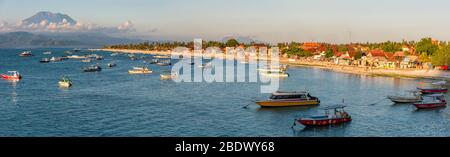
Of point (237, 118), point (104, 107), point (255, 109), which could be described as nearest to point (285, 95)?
point (255, 109)

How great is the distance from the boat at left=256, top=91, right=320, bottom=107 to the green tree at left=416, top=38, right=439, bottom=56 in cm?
5558

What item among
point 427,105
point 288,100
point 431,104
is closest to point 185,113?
point 288,100

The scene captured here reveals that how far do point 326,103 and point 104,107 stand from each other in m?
16.7

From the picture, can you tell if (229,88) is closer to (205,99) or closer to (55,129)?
(205,99)

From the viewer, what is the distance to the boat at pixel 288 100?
1278 inches

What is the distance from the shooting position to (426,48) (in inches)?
3199

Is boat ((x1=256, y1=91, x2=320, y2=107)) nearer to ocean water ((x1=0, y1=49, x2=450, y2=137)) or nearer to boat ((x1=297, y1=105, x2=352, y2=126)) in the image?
ocean water ((x1=0, y1=49, x2=450, y2=137))

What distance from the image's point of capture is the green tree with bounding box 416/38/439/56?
80.9 meters

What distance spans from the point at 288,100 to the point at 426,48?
190ft

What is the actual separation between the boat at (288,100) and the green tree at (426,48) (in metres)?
55.6

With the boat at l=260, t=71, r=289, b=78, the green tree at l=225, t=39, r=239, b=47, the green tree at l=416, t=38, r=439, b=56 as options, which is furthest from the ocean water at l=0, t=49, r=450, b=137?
the green tree at l=225, t=39, r=239, b=47

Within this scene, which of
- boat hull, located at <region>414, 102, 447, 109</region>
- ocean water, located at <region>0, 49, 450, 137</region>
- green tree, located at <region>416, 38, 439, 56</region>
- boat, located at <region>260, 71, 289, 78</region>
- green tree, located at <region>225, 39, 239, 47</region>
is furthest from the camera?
green tree, located at <region>225, 39, 239, 47</region>

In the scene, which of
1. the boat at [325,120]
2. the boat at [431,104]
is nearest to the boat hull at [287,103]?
the boat at [325,120]

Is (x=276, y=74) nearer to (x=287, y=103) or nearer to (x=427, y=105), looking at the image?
(x=287, y=103)
